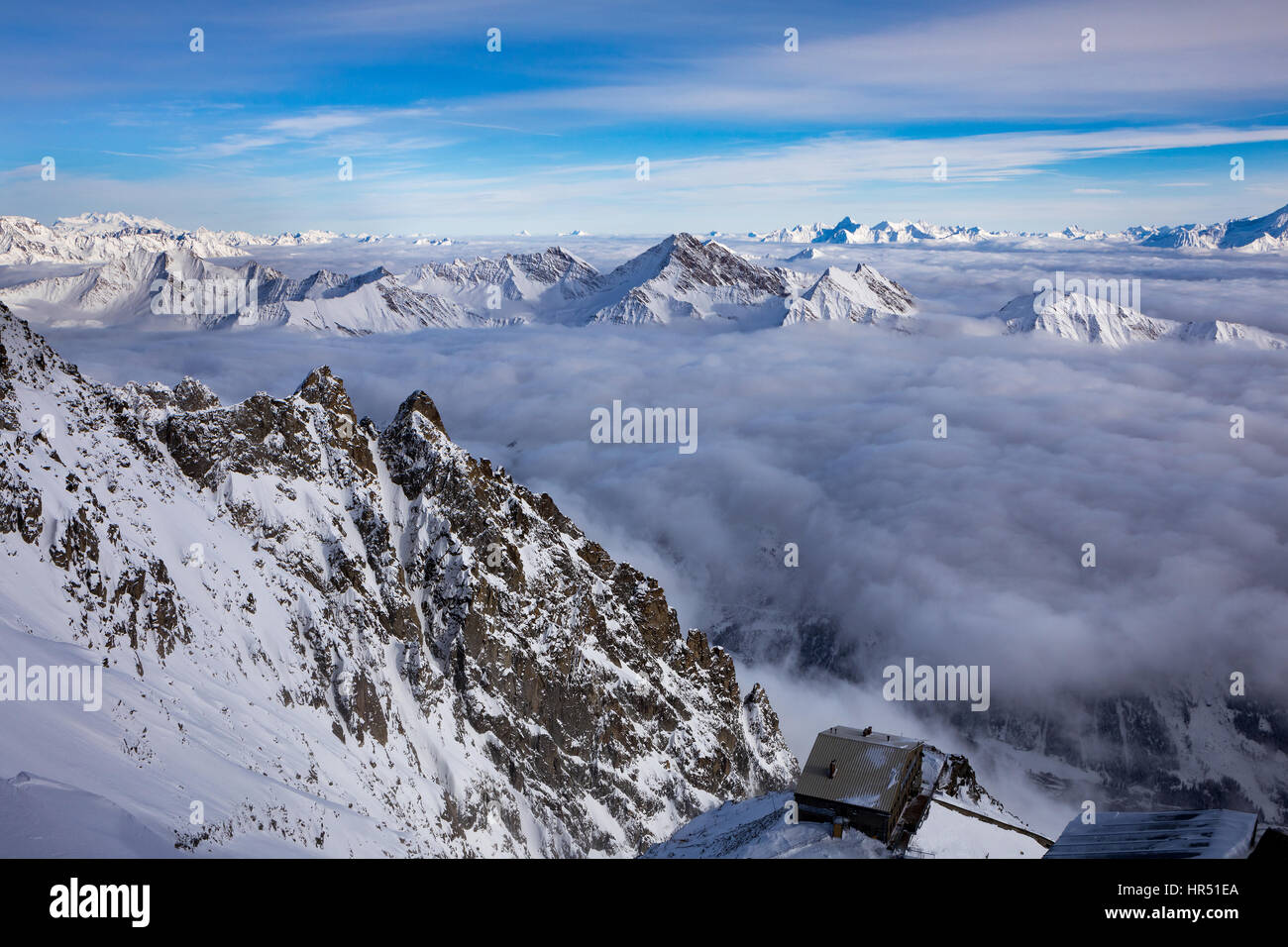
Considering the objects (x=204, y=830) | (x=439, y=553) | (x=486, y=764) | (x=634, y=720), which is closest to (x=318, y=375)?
(x=439, y=553)

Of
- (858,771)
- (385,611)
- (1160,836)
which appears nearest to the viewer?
(1160,836)

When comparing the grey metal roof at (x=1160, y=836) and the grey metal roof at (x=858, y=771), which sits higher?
the grey metal roof at (x=1160, y=836)

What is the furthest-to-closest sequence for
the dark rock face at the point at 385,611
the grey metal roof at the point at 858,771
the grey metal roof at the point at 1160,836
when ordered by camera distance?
1. the dark rock face at the point at 385,611
2. the grey metal roof at the point at 858,771
3. the grey metal roof at the point at 1160,836

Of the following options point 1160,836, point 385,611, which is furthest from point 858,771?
point 385,611

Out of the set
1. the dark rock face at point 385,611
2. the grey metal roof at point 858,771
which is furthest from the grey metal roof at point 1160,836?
the dark rock face at point 385,611

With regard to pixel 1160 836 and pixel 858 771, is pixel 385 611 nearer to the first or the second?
A: pixel 858 771

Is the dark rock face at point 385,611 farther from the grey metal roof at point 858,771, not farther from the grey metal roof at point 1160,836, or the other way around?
the grey metal roof at point 1160,836

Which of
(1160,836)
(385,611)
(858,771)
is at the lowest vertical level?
(385,611)

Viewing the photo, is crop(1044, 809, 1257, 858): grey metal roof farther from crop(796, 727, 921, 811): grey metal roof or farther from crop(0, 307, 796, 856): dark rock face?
crop(0, 307, 796, 856): dark rock face
